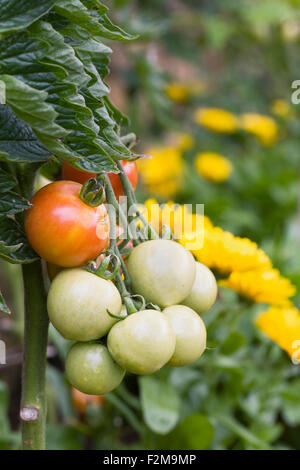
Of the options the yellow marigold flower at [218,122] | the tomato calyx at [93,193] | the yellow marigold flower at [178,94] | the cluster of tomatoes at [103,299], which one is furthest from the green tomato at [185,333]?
the yellow marigold flower at [178,94]

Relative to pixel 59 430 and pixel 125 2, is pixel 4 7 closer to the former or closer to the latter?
pixel 59 430

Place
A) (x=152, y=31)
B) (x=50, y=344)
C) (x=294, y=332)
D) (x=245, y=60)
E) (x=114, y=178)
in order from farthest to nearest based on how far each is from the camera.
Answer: (x=245, y=60), (x=152, y=31), (x=50, y=344), (x=294, y=332), (x=114, y=178)

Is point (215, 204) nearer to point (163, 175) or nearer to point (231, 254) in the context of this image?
point (163, 175)

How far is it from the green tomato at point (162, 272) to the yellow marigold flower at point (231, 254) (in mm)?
292

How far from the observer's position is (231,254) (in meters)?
0.74

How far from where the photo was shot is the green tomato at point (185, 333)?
425 mm

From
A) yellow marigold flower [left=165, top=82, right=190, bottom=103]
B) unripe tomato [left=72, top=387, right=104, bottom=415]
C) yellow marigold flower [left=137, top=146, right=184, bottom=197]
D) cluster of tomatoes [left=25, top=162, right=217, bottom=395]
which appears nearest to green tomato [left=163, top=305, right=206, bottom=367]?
cluster of tomatoes [left=25, top=162, right=217, bottom=395]

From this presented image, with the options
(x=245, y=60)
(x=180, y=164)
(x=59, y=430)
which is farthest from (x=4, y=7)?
(x=245, y=60)

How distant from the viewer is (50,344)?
1262 millimetres

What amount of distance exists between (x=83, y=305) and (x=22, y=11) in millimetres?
213

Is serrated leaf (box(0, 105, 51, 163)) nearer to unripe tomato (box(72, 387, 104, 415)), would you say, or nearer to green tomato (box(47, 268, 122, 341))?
green tomato (box(47, 268, 122, 341))

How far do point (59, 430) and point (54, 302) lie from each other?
522 mm

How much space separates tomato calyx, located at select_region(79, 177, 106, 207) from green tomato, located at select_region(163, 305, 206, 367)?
0.10 metres

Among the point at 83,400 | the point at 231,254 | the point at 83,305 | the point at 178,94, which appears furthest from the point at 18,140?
the point at 178,94
